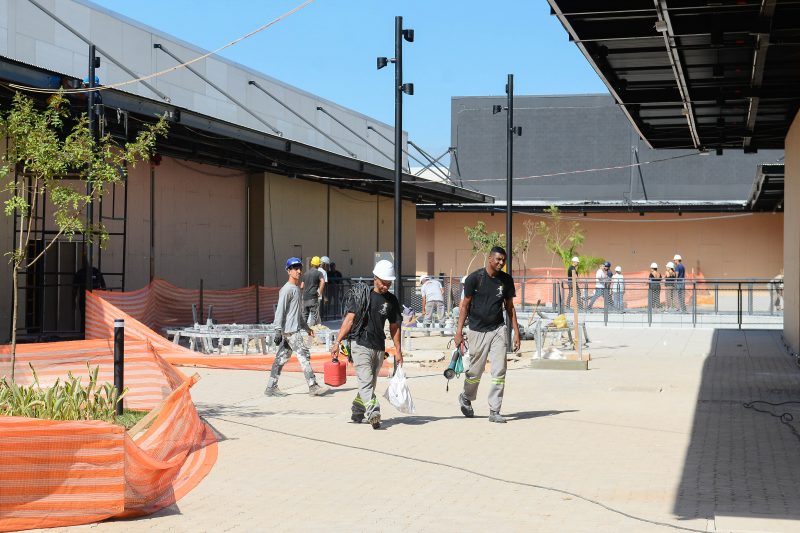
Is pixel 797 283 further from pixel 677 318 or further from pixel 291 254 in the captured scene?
pixel 291 254

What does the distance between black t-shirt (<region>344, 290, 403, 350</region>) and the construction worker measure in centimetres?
255

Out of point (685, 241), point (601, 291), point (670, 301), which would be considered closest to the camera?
point (670, 301)

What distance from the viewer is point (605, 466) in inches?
376

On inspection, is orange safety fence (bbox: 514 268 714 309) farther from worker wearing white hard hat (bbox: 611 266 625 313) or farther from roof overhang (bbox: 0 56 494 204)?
roof overhang (bbox: 0 56 494 204)

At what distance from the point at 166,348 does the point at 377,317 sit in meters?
8.16

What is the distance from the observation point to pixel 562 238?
52.7m

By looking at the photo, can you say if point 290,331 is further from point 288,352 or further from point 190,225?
point 190,225

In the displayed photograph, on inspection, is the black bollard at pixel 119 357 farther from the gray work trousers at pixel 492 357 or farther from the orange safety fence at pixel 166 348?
the orange safety fence at pixel 166 348

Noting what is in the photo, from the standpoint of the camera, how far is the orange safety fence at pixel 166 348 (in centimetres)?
1806

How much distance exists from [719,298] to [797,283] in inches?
403

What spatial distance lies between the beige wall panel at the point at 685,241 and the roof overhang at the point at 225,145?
1321cm

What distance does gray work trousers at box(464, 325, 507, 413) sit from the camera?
12.1 meters

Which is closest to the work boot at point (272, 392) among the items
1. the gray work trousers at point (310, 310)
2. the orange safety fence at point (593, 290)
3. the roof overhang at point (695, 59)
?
the roof overhang at point (695, 59)

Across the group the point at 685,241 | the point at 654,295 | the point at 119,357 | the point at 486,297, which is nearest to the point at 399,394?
the point at 486,297
